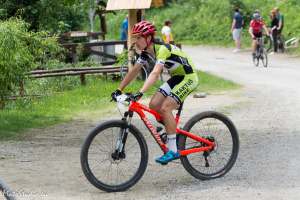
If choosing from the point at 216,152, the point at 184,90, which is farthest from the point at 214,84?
the point at 184,90

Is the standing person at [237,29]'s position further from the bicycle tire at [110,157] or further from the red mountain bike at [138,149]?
the bicycle tire at [110,157]

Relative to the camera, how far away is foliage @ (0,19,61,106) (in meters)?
13.0

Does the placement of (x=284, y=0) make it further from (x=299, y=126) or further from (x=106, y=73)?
(x=299, y=126)

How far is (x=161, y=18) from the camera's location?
4828 cm

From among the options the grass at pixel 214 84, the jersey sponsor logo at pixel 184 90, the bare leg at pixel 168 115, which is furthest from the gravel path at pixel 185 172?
the grass at pixel 214 84

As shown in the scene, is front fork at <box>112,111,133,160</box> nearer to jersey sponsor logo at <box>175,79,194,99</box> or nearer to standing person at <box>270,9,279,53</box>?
jersey sponsor logo at <box>175,79,194,99</box>

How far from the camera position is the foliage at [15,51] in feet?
42.5

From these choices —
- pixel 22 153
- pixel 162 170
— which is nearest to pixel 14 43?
pixel 22 153

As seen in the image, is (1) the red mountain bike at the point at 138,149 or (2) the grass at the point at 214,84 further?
(2) the grass at the point at 214,84

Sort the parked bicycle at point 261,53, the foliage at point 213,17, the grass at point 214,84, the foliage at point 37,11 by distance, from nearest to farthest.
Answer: the foliage at point 37,11
the grass at point 214,84
the parked bicycle at point 261,53
the foliage at point 213,17

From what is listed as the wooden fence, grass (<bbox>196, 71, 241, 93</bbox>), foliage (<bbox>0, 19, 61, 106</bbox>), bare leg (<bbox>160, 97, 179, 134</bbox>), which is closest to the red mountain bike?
bare leg (<bbox>160, 97, 179, 134</bbox>)

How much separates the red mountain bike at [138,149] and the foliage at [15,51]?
4766 mm

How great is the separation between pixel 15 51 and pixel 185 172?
4.86 m

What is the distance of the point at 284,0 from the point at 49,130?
27517 millimetres
